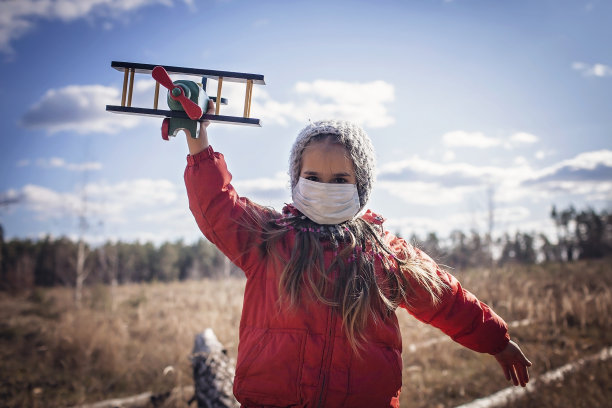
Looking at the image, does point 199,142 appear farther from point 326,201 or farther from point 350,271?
point 350,271

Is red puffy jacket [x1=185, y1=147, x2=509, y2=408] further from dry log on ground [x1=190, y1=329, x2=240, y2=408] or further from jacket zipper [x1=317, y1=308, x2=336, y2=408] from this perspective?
dry log on ground [x1=190, y1=329, x2=240, y2=408]

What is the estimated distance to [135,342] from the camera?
8.32 m

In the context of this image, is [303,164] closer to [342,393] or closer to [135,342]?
[342,393]

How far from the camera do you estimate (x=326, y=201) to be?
189cm

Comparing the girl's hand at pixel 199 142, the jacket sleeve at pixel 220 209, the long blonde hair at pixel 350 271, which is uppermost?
the girl's hand at pixel 199 142

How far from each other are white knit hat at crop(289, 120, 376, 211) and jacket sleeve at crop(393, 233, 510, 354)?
1.60 feet

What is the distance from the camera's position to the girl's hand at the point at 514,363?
2.10 meters

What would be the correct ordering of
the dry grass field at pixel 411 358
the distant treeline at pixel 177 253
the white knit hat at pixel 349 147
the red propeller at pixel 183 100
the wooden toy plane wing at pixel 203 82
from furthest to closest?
the distant treeline at pixel 177 253, the dry grass field at pixel 411 358, the white knit hat at pixel 349 147, the wooden toy plane wing at pixel 203 82, the red propeller at pixel 183 100

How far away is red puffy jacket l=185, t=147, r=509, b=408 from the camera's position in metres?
1.60

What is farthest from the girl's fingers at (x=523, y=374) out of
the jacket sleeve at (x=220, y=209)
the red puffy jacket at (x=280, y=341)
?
the jacket sleeve at (x=220, y=209)

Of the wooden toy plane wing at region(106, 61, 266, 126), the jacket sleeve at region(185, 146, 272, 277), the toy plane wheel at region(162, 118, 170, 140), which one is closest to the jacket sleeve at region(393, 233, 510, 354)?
the jacket sleeve at region(185, 146, 272, 277)

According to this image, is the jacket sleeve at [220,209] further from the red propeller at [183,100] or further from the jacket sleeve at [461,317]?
the jacket sleeve at [461,317]

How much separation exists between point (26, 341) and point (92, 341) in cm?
293

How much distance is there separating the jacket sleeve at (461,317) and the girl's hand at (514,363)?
0.15 feet
